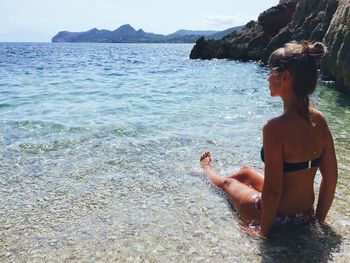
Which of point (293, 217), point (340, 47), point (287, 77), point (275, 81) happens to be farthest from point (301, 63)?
point (340, 47)

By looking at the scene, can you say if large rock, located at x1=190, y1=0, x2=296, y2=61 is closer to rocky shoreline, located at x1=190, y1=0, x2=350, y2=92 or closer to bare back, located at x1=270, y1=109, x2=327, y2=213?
rocky shoreline, located at x1=190, y1=0, x2=350, y2=92

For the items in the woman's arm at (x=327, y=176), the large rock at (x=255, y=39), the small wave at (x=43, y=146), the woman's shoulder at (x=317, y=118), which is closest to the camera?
the woman's shoulder at (x=317, y=118)

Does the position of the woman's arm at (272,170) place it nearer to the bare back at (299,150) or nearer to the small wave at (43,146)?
the bare back at (299,150)

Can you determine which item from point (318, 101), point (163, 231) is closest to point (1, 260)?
point (163, 231)

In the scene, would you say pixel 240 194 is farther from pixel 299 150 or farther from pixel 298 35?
pixel 298 35

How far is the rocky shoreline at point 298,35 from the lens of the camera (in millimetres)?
16688

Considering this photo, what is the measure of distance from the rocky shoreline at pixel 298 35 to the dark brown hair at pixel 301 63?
1257 centimetres

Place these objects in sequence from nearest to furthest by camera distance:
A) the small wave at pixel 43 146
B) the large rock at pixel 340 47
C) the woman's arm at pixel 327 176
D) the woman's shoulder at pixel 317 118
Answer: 1. the woman's shoulder at pixel 317 118
2. the woman's arm at pixel 327 176
3. the small wave at pixel 43 146
4. the large rock at pixel 340 47

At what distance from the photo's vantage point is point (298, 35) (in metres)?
33.7

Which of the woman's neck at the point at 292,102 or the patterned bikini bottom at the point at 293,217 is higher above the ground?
the woman's neck at the point at 292,102

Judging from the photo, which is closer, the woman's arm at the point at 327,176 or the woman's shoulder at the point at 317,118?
the woman's shoulder at the point at 317,118

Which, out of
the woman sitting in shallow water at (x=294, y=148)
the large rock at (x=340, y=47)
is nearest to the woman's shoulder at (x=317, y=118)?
the woman sitting in shallow water at (x=294, y=148)

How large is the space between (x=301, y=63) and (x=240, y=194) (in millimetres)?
2085

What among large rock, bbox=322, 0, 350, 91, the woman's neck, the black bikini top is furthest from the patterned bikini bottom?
large rock, bbox=322, 0, 350, 91
